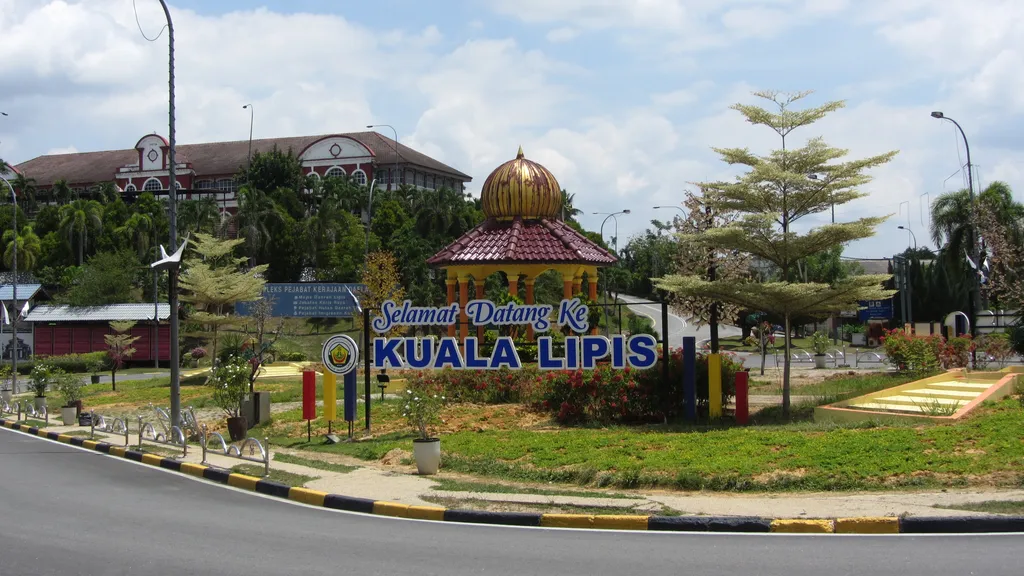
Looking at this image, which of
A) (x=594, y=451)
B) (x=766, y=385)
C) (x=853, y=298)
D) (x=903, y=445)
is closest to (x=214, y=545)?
(x=594, y=451)

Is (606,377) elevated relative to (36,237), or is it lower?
lower

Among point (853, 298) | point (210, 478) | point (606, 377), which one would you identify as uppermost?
point (853, 298)

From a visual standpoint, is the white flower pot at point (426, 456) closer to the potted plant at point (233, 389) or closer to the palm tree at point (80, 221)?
the potted plant at point (233, 389)

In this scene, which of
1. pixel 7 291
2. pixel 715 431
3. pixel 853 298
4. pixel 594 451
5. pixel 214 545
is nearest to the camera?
pixel 214 545

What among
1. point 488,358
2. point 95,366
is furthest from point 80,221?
point 488,358

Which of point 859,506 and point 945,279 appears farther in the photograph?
point 945,279

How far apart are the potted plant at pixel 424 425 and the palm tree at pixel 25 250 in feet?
210

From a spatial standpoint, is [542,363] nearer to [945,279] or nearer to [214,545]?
[214,545]

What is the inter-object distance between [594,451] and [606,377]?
17.0 ft

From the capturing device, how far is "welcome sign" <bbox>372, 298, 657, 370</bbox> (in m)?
21.7

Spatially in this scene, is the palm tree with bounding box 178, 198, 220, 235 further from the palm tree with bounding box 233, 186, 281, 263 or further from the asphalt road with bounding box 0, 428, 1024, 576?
the asphalt road with bounding box 0, 428, 1024, 576

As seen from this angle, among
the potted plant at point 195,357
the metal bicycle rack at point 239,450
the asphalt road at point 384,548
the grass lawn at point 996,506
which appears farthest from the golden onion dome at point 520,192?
the potted plant at point 195,357

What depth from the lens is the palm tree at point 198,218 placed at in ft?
226

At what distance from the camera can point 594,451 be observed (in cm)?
1499
